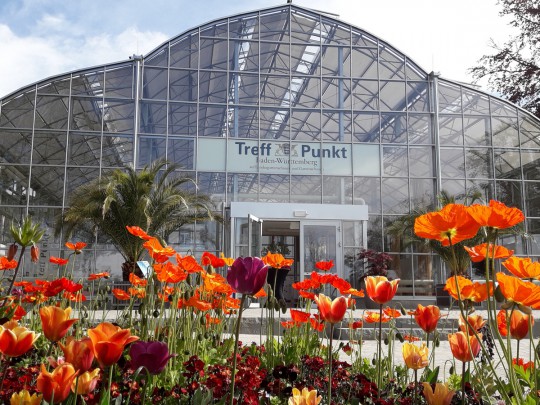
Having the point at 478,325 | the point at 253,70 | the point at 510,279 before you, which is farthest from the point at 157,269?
the point at 253,70

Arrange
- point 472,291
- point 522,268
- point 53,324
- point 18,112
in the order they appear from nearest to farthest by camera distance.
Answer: point 53,324 → point 522,268 → point 472,291 → point 18,112

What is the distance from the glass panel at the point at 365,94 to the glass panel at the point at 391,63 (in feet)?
1.49

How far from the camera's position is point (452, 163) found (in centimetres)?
1362

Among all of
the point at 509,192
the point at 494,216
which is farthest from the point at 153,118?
the point at 494,216

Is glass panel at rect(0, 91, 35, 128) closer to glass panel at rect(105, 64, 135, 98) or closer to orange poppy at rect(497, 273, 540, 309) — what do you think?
glass panel at rect(105, 64, 135, 98)

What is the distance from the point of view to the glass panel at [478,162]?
44.5 feet

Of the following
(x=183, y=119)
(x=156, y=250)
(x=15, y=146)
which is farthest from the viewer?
(x=183, y=119)

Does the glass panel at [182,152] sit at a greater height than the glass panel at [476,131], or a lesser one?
lesser

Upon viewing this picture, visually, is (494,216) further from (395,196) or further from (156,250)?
(395,196)

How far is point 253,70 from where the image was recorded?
13.8m

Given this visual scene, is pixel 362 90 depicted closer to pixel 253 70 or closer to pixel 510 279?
pixel 253 70

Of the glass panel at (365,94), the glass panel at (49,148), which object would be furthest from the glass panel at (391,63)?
the glass panel at (49,148)

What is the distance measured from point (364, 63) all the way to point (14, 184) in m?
9.04

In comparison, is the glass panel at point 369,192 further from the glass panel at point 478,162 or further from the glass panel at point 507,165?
the glass panel at point 507,165
